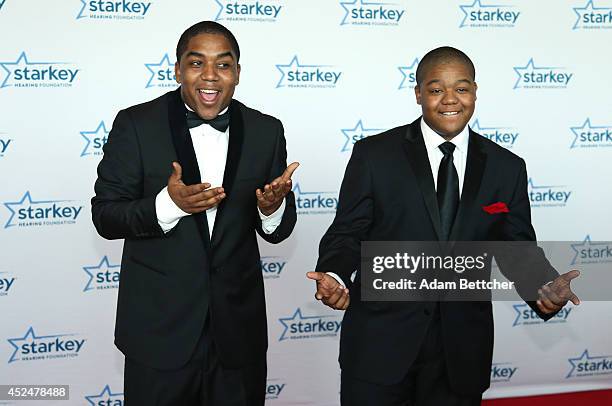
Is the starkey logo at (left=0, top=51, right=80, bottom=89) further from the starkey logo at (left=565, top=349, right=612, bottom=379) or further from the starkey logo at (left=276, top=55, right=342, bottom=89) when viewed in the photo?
the starkey logo at (left=565, top=349, right=612, bottom=379)

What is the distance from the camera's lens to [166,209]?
1.94 metres

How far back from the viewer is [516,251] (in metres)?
2.23

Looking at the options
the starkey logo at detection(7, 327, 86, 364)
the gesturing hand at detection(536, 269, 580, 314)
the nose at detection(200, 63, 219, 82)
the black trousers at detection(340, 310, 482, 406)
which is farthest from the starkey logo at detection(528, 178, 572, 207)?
the starkey logo at detection(7, 327, 86, 364)

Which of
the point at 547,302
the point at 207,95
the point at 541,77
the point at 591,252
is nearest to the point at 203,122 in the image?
the point at 207,95

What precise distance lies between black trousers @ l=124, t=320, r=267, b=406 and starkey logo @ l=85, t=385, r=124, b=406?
1644 millimetres

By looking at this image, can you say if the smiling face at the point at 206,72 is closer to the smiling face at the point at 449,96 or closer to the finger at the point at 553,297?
the smiling face at the point at 449,96

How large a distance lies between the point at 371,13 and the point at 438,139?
68.9 inches

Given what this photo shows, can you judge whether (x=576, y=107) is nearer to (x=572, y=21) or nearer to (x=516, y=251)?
(x=572, y=21)

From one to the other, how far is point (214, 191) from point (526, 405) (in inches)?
111

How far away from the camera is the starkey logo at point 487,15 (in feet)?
12.6

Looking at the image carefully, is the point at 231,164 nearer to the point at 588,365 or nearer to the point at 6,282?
the point at 6,282

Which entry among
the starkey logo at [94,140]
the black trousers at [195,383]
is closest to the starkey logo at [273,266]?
the starkey logo at [94,140]

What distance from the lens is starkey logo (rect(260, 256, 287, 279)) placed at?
148 inches

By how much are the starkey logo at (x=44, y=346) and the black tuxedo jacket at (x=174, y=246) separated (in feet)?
5.33
